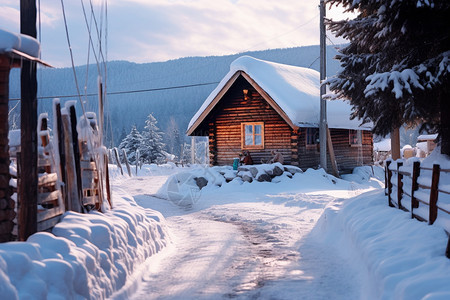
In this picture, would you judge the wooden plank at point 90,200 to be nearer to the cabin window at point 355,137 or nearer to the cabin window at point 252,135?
the cabin window at point 252,135

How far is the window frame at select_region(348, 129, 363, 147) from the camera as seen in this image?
27766 mm

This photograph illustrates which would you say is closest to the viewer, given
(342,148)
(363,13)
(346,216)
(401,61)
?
(346,216)

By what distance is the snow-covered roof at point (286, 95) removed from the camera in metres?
21.4

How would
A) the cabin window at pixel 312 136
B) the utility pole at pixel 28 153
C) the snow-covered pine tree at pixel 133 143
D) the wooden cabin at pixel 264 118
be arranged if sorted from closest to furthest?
the utility pole at pixel 28 153 < the wooden cabin at pixel 264 118 < the cabin window at pixel 312 136 < the snow-covered pine tree at pixel 133 143

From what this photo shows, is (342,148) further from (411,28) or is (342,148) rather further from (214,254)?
(214,254)

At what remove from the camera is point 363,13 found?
12.0 m

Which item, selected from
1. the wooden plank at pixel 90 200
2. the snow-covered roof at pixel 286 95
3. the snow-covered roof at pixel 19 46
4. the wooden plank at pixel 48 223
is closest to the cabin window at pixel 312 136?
the snow-covered roof at pixel 286 95

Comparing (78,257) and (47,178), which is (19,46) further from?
(78,257)

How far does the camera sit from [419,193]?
23.3 ft

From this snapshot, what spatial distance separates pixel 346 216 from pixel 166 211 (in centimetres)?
675

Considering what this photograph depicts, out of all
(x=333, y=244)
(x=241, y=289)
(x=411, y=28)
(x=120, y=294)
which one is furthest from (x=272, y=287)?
(x=411, y=28)

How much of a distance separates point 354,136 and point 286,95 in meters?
8.00

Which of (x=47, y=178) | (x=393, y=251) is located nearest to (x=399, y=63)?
(x=393, y=251)

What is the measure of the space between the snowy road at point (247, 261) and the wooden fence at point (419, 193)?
1.36 m
